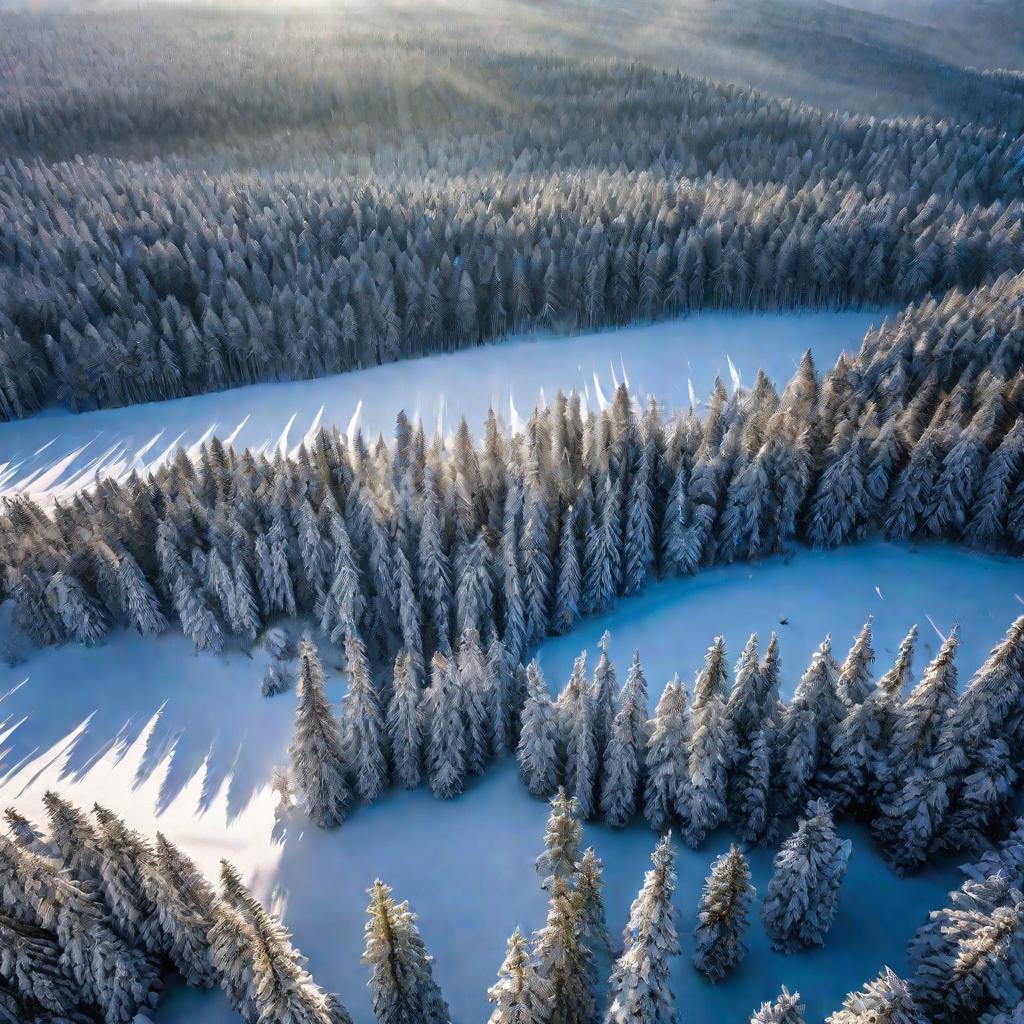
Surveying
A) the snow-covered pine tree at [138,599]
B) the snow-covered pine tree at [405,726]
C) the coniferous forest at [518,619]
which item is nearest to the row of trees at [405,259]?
the coniferous forest at [518,619]

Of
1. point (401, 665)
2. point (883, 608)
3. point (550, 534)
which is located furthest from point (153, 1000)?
point (883, 608)

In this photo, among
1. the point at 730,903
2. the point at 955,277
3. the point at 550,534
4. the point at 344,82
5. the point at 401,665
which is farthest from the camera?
the point at 344,82

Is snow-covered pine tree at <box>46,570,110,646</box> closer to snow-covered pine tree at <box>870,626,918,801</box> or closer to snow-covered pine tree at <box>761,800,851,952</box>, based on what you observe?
snow-covered pine tree at <box>761,800,851,952</box>

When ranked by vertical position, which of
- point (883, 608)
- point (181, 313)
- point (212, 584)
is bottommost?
point (883, 608)

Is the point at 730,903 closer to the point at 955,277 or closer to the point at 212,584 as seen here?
the point at 212,584

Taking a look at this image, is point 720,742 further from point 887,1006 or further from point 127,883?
point 127,883

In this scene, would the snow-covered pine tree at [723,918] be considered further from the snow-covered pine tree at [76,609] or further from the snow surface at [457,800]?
the snow-covered pine tree at [76,609]

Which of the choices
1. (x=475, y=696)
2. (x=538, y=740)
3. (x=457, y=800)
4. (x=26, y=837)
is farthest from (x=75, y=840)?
(x=538, y=740)

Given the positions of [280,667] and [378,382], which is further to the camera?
[378,382]
